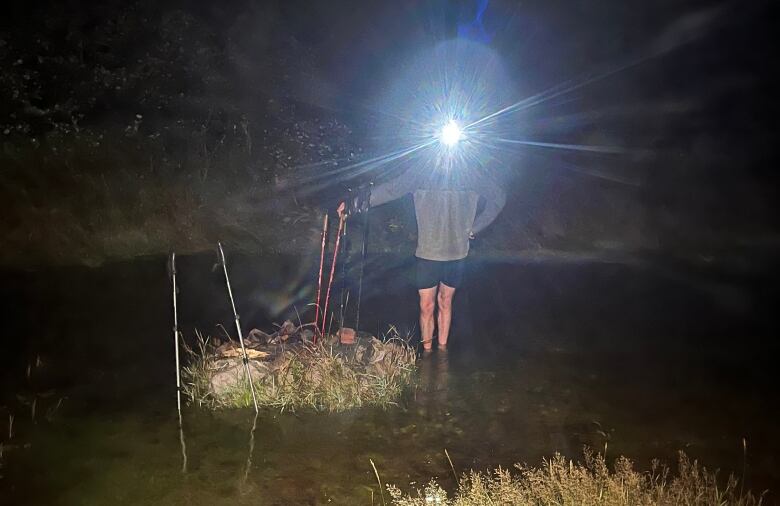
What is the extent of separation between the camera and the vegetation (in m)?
5.08

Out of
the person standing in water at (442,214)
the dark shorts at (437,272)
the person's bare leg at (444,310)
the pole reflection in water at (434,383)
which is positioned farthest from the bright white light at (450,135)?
the pole reflection in water at (434,383)

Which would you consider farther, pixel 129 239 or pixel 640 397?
pixel 129 239

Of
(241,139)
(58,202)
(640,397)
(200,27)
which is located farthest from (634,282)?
(200,27)

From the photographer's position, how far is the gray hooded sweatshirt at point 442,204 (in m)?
5.78

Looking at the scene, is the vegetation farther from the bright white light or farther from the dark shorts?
the bright white light

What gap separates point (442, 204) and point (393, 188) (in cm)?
50

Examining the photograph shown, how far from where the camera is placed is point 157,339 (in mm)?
6617

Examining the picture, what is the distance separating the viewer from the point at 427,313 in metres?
6.23

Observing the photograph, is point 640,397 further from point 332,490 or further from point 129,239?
point 129,239

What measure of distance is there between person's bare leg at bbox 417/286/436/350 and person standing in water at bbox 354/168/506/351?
10 mm

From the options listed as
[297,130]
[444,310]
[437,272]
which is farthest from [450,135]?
[297,130]

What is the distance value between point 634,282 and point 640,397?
499cm

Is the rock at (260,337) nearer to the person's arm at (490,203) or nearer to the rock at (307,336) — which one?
the rock at (307,336)

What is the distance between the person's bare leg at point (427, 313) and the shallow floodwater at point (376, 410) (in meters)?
0.22
